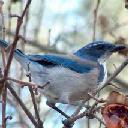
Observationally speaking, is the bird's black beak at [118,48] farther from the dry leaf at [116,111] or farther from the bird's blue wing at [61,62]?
the dry leaf at [116,111]

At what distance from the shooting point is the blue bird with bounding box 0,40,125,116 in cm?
432

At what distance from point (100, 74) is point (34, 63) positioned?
60cm

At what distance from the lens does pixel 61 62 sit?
4.64 metres

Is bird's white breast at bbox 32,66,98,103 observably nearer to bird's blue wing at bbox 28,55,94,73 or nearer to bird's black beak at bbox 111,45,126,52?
bird's blue wing at bbox 28,55,94,73

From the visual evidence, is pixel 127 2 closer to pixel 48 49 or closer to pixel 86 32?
pixel 48 49

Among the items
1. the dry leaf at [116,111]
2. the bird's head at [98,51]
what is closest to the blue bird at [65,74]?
the bird's head at [98,51]

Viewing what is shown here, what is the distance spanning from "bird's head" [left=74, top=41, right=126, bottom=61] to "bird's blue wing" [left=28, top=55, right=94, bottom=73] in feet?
0.65

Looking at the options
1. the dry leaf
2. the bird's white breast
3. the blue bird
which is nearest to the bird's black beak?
the blue bird

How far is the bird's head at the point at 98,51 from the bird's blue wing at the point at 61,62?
7.7 inches

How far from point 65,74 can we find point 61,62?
15 centimetres

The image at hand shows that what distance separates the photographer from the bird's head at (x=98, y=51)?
187 inches

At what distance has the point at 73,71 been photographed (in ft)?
15.3

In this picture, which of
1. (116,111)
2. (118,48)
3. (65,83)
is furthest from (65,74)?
(116,111)

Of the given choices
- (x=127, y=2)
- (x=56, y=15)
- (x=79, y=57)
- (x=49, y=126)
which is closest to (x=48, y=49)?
(x=79, y=57)
